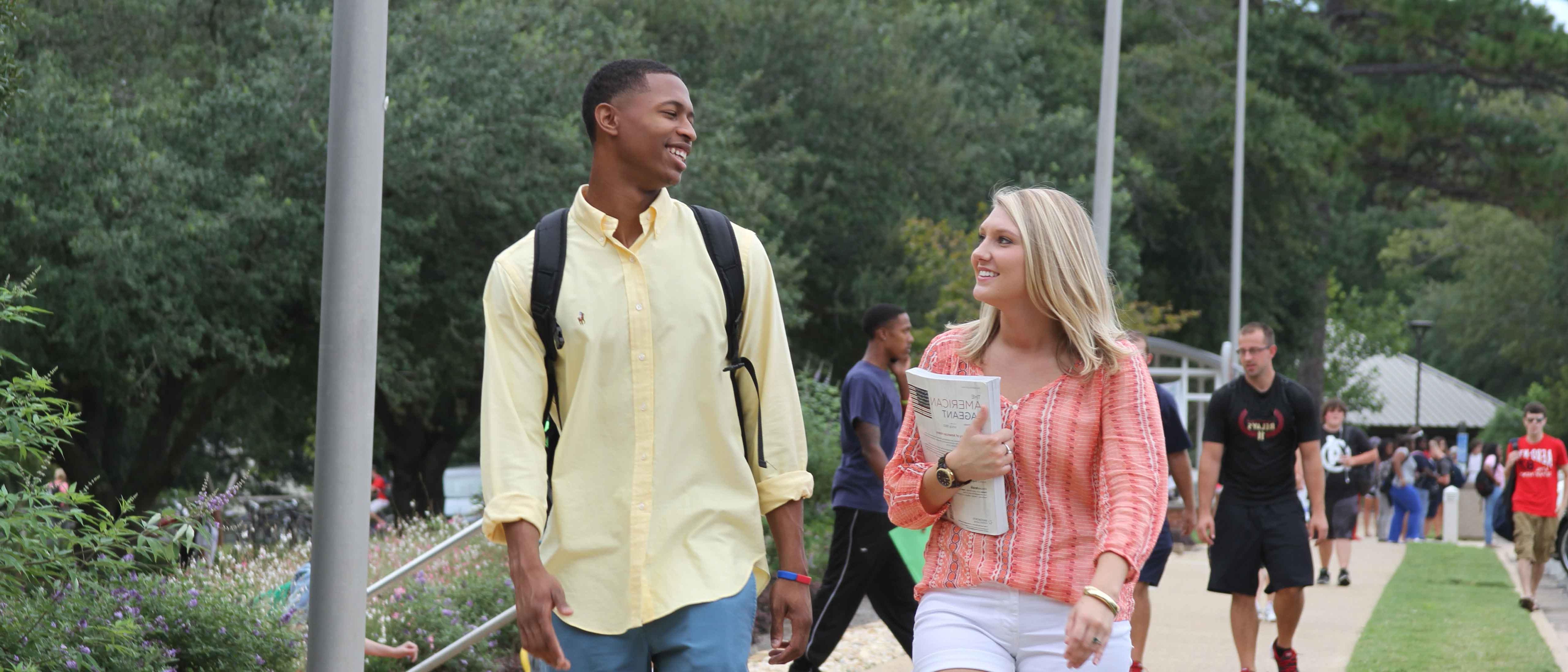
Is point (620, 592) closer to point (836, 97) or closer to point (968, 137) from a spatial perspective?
point (836, 97)

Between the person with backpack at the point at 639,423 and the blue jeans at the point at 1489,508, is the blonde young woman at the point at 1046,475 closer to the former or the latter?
the person with backpack at the point at 639,423

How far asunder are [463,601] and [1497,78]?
29329mm

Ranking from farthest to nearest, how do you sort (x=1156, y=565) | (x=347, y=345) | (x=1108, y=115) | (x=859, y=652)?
(x=1108, y=115) < (x=859, y=652) < (x=1156, y=565) < (x=347, y=345)

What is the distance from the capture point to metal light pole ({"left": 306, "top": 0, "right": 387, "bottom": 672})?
4.36 m

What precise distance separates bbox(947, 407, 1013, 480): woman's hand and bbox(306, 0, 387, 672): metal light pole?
1877mm

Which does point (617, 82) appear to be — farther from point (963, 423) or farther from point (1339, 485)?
point (1339, 485)

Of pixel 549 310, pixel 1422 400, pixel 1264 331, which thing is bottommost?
pixel 1422 400

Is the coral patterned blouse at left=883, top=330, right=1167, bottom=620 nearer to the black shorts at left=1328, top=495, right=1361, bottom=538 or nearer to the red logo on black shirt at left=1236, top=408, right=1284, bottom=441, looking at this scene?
the red logo on black shirt at left=1236, top=408, right=1284, bottom=441

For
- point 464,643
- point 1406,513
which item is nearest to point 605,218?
point 464,643

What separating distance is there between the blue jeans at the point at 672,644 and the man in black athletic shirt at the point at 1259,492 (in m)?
5.30

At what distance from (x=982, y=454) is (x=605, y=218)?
0.93 meters

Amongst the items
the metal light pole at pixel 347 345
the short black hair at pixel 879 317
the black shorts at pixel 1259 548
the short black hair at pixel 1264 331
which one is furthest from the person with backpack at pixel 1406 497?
the metal light pole at pixel 347 345

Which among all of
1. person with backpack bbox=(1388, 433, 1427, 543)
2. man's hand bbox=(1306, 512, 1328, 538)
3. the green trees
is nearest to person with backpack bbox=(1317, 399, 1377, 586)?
the green trees

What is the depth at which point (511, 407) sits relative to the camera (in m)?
3.08
